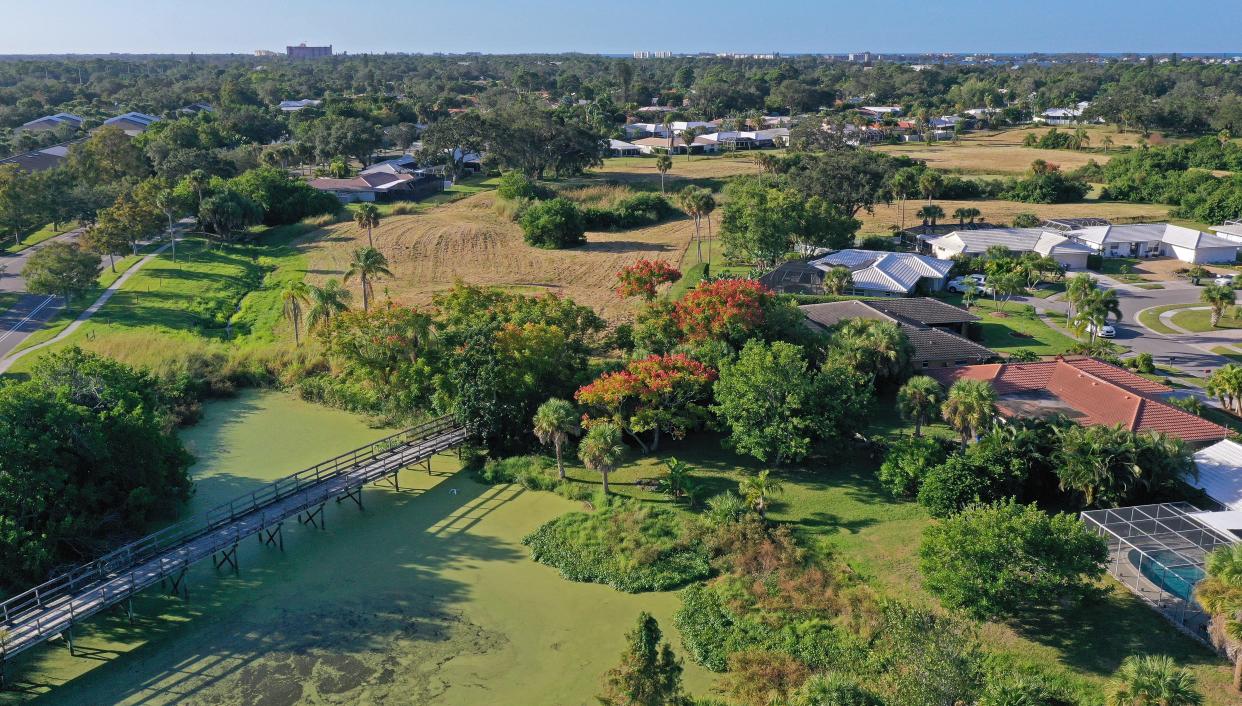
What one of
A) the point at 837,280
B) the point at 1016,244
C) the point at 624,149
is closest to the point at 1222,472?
the point at 837,280

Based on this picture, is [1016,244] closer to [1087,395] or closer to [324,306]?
[1087,395]

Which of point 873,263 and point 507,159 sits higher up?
point 507,159

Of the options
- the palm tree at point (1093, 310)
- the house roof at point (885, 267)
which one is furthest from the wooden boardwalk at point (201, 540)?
the palm tree at point (1093, 310)

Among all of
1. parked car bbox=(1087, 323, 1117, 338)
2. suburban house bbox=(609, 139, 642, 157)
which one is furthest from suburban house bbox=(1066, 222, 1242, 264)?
suburban house bbox=(609, 139, 642, 157)

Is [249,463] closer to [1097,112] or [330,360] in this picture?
[330,360]

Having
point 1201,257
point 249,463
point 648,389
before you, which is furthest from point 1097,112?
point 249,463

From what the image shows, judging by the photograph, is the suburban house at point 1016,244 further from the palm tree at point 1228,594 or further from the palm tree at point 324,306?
the palm tree at point 1228,594
